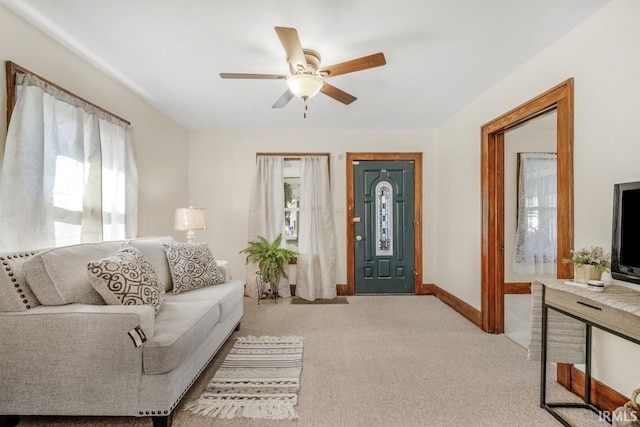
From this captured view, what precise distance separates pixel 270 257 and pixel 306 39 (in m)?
2.72

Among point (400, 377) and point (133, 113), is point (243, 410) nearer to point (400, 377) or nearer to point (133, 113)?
point (400, 377)

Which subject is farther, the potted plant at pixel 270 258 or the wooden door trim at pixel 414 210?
the wooden door trim at pixel 414 210

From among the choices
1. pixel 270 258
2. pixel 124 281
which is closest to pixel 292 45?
pixel 124 281

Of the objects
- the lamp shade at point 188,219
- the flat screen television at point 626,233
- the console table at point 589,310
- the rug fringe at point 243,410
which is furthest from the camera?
the lamp shade at point 188,219

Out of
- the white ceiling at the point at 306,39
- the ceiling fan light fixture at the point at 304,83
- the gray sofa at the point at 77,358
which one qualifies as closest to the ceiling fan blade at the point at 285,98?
the white ceiling at the point at 306,39

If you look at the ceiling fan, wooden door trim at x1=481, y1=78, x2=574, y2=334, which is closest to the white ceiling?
the ceiling fan

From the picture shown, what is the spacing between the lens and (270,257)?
4.04m

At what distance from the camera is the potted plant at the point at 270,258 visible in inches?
158

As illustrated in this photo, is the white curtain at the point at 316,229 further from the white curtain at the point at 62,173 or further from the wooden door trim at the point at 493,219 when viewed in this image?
the white curtain at the point at 62,173

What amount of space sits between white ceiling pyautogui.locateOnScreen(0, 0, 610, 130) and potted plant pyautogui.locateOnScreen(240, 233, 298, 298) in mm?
1938

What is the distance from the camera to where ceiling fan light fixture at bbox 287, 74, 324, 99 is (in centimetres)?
203

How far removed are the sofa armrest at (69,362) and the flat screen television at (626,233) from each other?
2.58 meters

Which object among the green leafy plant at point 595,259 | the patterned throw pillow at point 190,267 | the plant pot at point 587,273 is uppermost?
the green leafy plant at point 595,259

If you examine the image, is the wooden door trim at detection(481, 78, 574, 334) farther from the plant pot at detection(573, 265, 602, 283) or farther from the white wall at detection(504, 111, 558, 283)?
the white wall at detection(504, 111, 558, 283)
